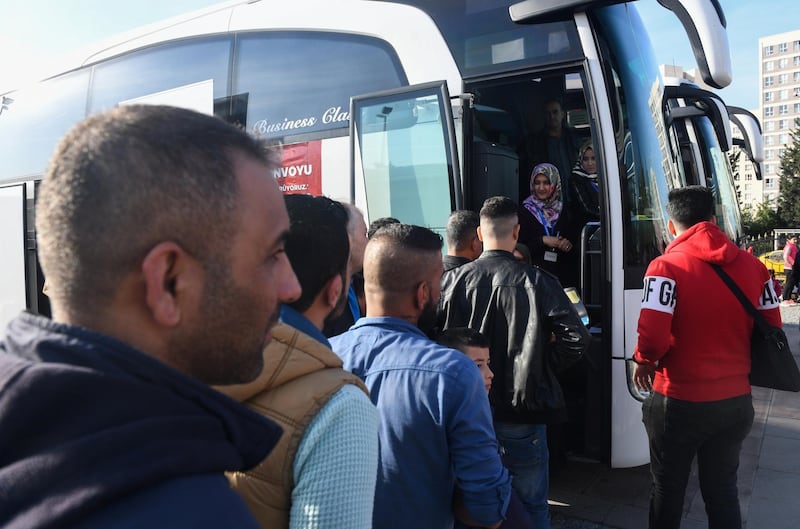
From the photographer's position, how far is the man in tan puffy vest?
1.16 m

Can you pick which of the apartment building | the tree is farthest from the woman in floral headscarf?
the apartment building

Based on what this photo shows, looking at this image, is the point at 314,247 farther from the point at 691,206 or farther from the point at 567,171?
the point at 567,171

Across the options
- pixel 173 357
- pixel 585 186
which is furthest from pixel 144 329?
pixel 585 186

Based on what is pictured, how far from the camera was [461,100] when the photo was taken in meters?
4.18

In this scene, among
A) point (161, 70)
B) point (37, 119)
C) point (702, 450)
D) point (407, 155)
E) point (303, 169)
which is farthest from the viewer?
point (37, 119)

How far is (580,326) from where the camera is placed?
9.93ft

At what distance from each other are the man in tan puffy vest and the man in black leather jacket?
1.90 m

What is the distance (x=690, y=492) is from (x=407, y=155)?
3.07 meters

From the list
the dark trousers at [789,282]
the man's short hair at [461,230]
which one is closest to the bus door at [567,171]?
the man's short hair at [461,230]

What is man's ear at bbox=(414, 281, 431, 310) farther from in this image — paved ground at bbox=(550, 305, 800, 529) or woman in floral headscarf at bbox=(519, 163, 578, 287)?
woman in floral headscarf at bbox=(519, 163, 578, 287)

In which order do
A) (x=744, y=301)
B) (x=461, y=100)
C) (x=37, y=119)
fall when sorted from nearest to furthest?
(x=744, y=301), (x=461, y=100), (x=37, y=119)

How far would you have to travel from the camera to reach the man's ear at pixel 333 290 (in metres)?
1.68

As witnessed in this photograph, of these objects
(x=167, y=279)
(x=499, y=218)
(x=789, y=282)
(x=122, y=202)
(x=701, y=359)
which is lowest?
(x=789, y=282)

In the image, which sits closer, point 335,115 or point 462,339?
point 462,339
